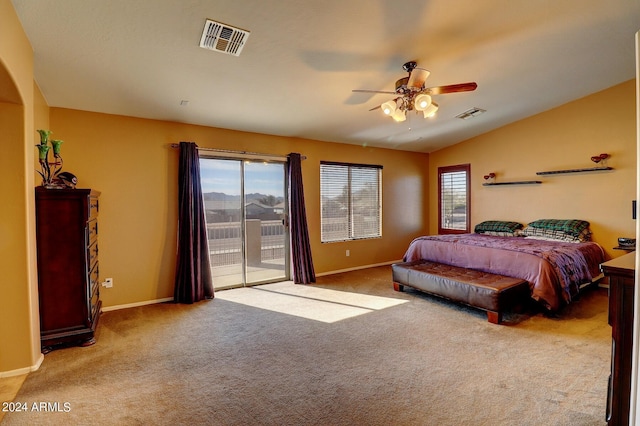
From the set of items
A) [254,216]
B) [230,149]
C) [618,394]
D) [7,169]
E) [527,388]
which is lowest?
[527,388]

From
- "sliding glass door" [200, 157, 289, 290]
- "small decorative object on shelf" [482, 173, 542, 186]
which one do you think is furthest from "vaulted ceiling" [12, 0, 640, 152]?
"small decorative object on shelf" [482, 173, 542, 186]

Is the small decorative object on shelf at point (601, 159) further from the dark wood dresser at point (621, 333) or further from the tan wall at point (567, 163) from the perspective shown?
the dark wood dresser at point (621, 333)

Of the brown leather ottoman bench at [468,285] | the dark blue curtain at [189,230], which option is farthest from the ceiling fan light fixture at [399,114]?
the dark blue curtain at [189,230]

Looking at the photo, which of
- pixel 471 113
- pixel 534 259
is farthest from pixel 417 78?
pixel 471 113

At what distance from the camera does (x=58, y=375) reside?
2.45 m

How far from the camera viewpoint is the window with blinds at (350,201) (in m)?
5.86

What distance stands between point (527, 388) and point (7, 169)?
13.9 ft

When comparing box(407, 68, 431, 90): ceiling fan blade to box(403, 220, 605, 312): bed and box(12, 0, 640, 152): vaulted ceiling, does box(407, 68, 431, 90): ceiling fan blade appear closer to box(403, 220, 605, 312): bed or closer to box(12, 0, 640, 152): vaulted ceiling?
box(12, 0, 640, 152): vaulted ceiling

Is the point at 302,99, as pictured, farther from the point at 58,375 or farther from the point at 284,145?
the point at 58,375

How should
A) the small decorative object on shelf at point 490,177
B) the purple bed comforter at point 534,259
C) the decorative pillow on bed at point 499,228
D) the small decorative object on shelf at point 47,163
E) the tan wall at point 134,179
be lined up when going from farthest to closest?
the small decorative object on shelf at point 490,177
the decorative pillow on bed at point 499,228
the tan wall at point 134,179
the purple bed comforter at point 534,259
the small decorative object on shelf at point 47,163

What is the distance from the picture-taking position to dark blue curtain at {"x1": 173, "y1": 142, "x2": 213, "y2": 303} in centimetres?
427

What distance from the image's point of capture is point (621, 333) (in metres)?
1.55

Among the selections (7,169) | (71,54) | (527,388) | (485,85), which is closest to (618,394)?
(527,388)

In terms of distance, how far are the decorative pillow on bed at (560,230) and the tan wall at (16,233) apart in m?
6.55
